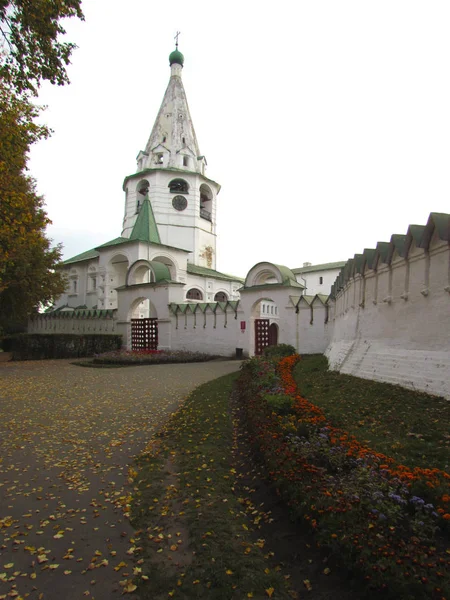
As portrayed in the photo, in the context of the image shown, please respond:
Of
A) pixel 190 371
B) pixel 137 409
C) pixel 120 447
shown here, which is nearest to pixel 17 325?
pixel 190 371

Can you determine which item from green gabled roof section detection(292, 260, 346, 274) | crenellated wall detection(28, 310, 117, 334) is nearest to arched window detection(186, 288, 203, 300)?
crenellated wall detection(28, 310, 117, 334)

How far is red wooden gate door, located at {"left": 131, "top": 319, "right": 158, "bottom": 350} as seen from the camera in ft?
74.2

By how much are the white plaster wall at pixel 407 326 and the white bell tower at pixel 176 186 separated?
26.5 meters

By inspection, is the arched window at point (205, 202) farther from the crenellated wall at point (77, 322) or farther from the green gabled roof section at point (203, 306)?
the green gabled roof section at point (203, 306)

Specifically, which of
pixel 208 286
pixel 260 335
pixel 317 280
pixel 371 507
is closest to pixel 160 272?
pixel 260 335

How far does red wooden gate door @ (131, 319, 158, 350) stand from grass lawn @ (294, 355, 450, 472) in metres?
15.8

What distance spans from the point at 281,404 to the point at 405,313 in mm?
3591

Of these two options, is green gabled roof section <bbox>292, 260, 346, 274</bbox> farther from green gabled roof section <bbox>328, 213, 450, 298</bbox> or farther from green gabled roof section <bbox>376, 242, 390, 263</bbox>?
green gabled roof section <bbox>376, 242, 390, 263</bbox>

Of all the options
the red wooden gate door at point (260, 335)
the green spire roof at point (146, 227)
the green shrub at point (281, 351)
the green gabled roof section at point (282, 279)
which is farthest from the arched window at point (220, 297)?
the green shrub at point (281, 351)

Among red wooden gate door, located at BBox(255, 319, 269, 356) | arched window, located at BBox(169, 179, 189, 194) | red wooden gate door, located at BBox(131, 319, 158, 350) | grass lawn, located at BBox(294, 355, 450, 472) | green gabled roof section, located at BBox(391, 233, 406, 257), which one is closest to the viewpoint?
grass lawn, located at BBox(294, 355, 450, 472)

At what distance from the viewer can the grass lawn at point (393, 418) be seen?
3848 millimetres

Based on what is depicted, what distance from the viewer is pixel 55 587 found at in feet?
8.48

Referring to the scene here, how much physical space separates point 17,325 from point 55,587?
118ft

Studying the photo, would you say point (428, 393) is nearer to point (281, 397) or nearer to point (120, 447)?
point (281, 397)
